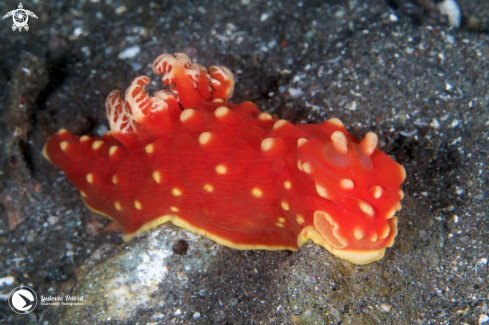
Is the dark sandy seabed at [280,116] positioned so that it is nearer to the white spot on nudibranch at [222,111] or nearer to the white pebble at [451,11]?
the white pebble at [451,11]

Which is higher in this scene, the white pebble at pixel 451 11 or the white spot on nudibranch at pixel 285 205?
the white pebble at pixel 451 11

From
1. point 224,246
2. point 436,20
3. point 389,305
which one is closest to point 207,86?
point 224,246

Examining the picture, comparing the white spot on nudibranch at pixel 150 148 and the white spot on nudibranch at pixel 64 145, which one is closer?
the white spot on nudibranch at pixel 150 148

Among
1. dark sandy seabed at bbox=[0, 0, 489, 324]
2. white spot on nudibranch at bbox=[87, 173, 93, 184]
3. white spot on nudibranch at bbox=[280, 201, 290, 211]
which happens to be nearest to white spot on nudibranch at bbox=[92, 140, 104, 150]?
white spot on nudibranch at bbox=[87, 173, 93, 184]

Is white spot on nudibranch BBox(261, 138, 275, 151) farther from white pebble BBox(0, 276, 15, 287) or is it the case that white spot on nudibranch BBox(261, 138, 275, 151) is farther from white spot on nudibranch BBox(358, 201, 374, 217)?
white pebble BBox(0, 276, 15, 287)

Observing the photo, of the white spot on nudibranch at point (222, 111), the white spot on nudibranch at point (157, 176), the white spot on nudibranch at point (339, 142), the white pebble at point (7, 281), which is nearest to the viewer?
the white spot on nudibranch at point (339, 142)

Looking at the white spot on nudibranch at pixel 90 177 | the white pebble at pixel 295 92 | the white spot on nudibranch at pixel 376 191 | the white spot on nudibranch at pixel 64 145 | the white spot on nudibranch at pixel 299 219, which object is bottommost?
the white spot on nudibranch at pixel 90 177

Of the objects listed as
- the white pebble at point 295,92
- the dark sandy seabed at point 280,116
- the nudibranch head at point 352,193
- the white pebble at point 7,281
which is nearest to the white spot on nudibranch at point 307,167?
the nudibranch head at point 352,193

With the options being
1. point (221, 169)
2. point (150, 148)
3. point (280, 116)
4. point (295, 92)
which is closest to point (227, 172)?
point (221, 169)

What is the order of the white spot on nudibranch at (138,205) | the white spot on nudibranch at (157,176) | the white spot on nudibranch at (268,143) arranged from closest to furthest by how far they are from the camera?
the white spot on nudibranch at (268,143), the white spot on nudibranch at (157,176), the white spot on nudibranch at (138,205)
